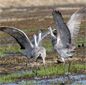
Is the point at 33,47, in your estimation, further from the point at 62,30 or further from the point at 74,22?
the point at 74,22

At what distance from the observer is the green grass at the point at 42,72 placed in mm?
16891

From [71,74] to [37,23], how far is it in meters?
20.7

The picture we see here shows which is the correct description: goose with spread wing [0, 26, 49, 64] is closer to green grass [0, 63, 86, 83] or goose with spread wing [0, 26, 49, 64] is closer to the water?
green grass [0, 63, 86, 83]

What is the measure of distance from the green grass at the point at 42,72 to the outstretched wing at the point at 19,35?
0.93m

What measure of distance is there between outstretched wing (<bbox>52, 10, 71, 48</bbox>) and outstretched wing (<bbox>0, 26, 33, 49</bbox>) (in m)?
1.06

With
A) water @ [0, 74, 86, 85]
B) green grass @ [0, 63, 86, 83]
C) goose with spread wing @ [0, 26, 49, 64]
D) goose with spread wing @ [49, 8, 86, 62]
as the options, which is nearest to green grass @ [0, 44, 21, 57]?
goose with spread wing @ [0, 26, 49, 64]

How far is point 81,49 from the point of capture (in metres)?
23.3

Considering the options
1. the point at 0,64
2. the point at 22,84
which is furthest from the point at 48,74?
the point at 0,64

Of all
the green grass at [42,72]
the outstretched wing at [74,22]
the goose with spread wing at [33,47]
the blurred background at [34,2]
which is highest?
the blurred background at [34,2]

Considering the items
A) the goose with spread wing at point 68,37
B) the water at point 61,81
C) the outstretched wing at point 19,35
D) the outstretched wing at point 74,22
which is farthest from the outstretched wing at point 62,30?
the water at point 61,81

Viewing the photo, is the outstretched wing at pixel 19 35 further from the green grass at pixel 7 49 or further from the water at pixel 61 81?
the green grass at pixel 7 49

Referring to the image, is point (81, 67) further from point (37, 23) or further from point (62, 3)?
point (62, 3)

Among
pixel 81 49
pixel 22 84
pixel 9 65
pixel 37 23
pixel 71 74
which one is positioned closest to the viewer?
pixel 22 84

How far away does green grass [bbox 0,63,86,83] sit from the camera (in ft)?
55.4
